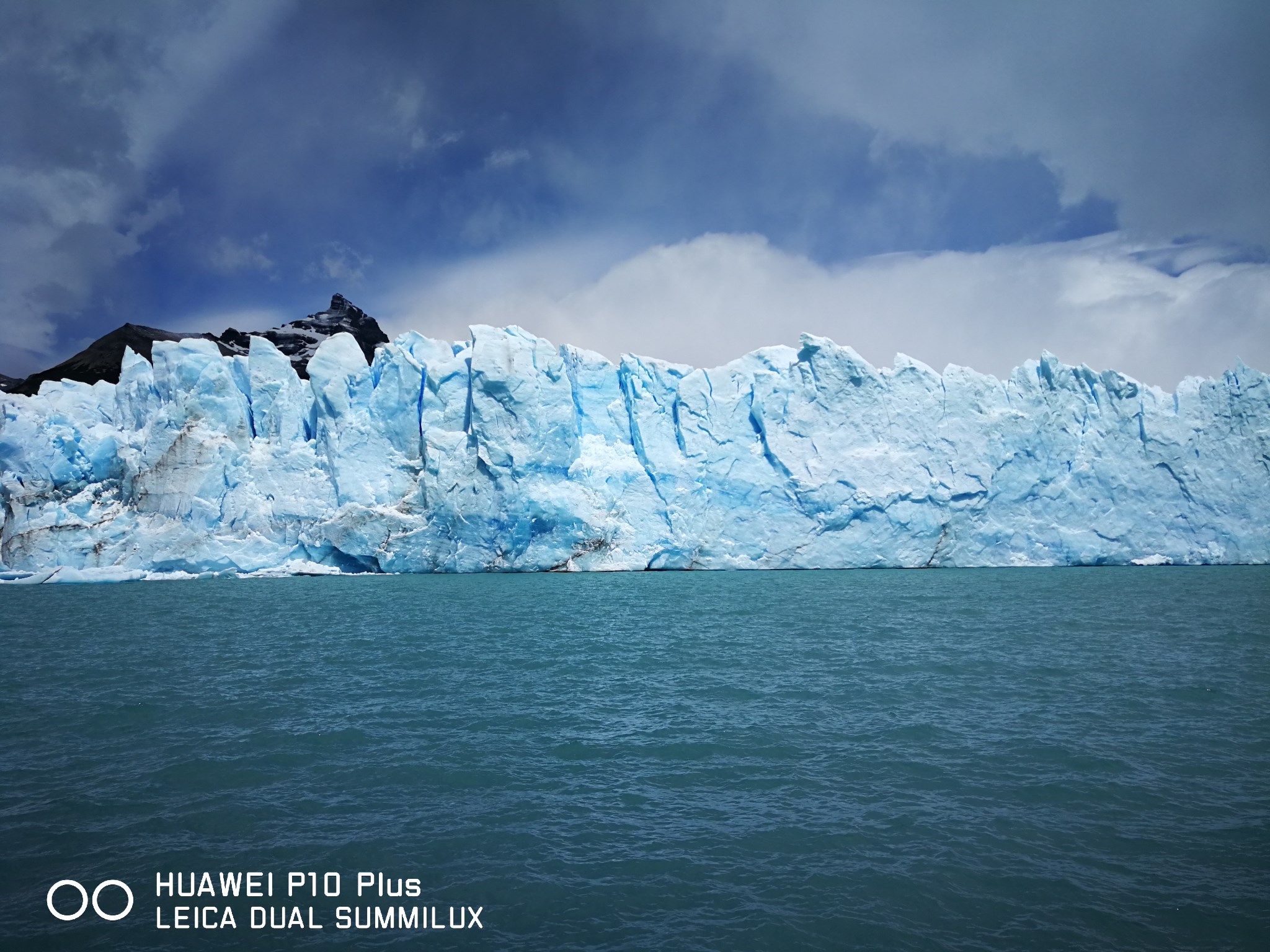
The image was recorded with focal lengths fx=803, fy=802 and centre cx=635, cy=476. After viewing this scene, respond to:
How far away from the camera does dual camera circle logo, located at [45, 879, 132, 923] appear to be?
161 inches

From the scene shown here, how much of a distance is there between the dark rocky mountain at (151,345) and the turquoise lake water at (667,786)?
38.1 meters

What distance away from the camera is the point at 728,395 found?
29.3 m

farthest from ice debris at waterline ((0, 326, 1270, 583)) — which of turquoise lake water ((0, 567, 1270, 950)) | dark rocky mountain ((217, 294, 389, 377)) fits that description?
dark rocky mountain ((217, 294, 389, 377))

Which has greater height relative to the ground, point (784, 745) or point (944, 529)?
point (944, 529)

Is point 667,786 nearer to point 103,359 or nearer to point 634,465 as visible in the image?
point 634,465

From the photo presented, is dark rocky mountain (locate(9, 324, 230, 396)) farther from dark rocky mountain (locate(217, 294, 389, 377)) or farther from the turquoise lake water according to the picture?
the turquoise lake water

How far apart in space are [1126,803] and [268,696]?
8.09 m

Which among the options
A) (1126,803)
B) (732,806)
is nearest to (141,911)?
(732,806)

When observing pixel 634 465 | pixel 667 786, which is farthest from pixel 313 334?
pixel 667 786

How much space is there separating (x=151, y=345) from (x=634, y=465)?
3199cm

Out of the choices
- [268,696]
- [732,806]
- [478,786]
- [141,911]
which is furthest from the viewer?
[268,696]

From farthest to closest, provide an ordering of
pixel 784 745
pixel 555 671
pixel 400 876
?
pixel 555 671, pixel 784 745, pixel 400 876

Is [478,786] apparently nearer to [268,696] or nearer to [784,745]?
[784,745]

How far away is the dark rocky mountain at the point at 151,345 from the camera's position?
156 ft
